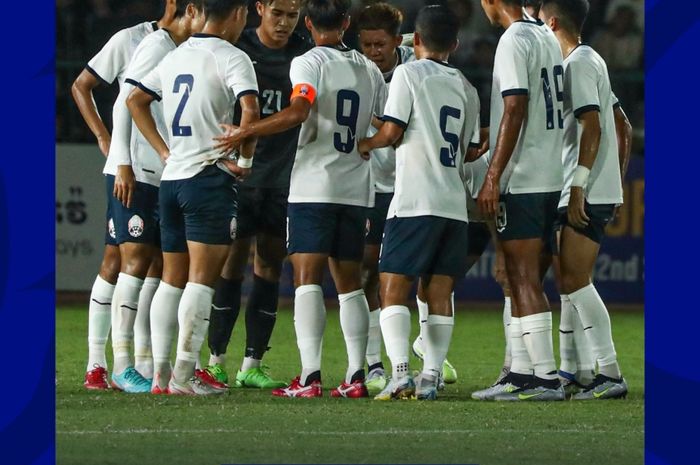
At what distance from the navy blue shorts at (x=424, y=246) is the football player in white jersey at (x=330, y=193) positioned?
0.27 meters

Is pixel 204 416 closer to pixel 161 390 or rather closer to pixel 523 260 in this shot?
pixel 161 390

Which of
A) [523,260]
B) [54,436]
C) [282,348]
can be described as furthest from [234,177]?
[282,348]

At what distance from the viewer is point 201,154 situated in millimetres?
6910

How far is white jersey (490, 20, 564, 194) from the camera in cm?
705

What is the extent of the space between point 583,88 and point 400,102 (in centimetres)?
101

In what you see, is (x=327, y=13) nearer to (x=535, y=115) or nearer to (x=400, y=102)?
(x=400, y=102)

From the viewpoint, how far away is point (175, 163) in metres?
6.97

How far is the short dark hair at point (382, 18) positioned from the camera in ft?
25.7

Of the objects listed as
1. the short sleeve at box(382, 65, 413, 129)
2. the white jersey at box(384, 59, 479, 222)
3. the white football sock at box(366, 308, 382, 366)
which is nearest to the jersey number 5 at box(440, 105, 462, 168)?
the white jersey at box(384, 59, 479, 222)

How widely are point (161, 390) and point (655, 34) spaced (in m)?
3.11

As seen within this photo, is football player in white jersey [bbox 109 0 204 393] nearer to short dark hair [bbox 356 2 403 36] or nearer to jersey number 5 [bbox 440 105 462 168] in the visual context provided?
short dark hair [bbox 356 2 403 36]

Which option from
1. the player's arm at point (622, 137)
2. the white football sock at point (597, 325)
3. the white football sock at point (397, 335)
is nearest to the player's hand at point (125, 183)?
the white football sock at point (397, 335)

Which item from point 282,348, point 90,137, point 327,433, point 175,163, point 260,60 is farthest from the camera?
point 90,137

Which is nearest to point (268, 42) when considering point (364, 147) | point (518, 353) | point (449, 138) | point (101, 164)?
point (364, 147)
